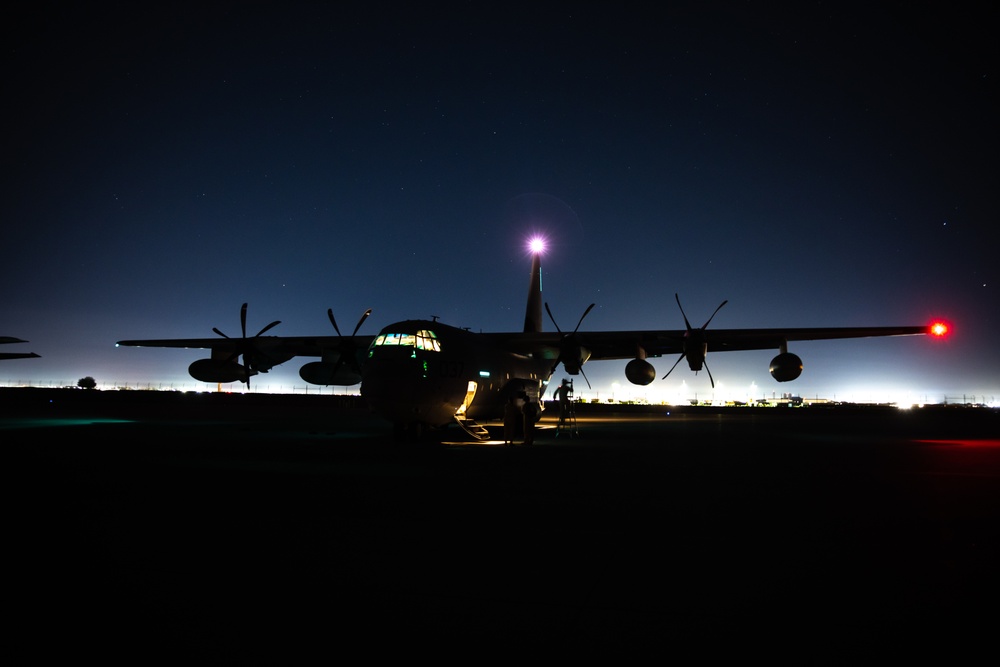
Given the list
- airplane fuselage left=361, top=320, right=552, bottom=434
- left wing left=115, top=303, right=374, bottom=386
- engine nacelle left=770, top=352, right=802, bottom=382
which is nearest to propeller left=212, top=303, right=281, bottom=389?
left wing left=115, top=303, right=374, bottom=386

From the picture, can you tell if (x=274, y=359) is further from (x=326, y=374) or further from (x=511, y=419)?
(x=511, y=419)

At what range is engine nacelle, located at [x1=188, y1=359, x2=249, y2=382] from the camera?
29.4 m

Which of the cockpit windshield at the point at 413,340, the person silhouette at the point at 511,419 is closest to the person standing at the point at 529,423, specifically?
the person silhouette at the point at 511,419

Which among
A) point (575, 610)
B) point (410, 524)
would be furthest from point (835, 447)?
point (575, 610)

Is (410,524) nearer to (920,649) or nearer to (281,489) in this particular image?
(281,489)

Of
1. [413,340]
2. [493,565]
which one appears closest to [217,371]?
[413,340]

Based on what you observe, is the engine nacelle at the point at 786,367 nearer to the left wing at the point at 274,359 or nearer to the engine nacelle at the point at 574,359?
the engine nacelle at the point at 574,359

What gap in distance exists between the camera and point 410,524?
770cm

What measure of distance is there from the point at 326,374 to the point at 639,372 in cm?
1392

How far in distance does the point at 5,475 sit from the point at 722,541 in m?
11.7

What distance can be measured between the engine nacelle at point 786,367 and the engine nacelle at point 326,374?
1791 centimetres

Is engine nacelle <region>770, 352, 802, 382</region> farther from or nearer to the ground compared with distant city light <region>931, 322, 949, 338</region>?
nearer to the ground

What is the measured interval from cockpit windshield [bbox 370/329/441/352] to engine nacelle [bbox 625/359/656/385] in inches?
371

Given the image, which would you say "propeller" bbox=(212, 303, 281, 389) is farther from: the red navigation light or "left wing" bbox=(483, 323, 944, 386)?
the red navigation light
